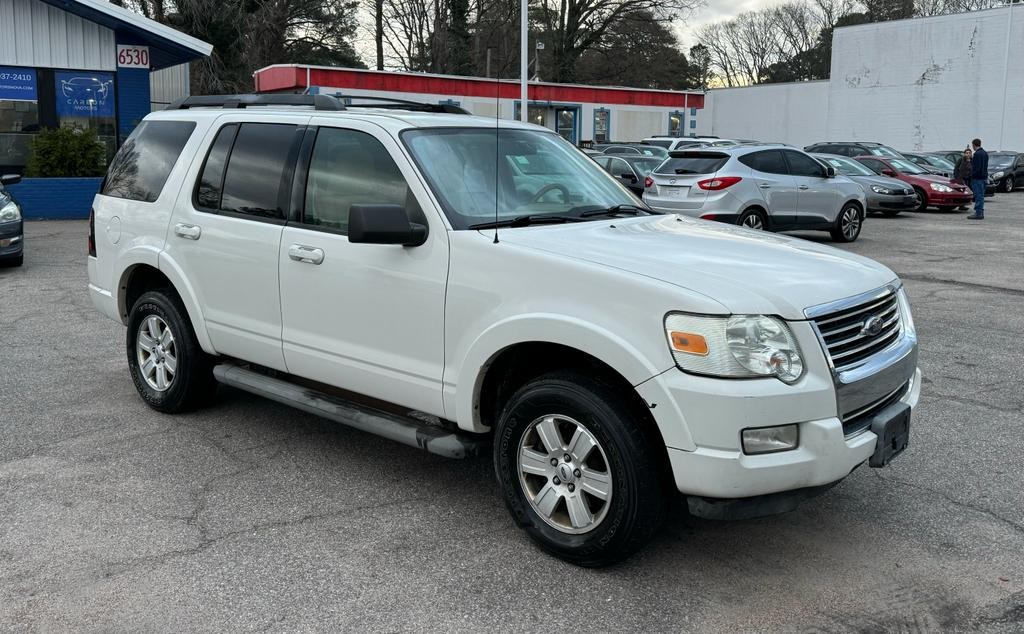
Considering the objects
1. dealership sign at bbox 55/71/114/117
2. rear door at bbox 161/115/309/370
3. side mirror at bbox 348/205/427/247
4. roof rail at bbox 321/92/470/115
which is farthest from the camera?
dealership sign at bbox 55/71/114/117

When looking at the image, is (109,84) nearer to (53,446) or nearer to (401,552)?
(53,446)

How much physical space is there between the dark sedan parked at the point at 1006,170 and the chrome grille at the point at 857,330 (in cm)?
3233

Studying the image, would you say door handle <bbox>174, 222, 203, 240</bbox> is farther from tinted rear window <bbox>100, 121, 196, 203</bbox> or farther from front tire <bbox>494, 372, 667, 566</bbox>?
front tire <bbox>494, 372, 667, 566</bbox>

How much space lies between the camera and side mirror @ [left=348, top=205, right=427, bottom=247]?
4.01 m

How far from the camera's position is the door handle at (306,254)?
184 inches

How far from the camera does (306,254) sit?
4.73m

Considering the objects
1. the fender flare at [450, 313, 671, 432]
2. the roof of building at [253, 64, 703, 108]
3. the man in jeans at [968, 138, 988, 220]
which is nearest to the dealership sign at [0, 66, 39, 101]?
the roof of building at [253, 64, 703, 108]

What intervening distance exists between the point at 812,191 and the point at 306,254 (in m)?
12.5

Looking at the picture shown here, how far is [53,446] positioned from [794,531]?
4082mm

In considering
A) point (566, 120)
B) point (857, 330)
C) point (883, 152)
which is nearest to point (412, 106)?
point (857, 330)

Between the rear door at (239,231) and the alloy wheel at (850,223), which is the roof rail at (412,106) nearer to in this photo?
the rear door at (239,231)

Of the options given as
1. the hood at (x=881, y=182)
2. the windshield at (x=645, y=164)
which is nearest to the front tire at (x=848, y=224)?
the hood at (x=881, y=182)

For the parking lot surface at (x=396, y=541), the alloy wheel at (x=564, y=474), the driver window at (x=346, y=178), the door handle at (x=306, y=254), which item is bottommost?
the parking lot surface at (x=396, y=541)

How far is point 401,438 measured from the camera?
4359 millimetres
